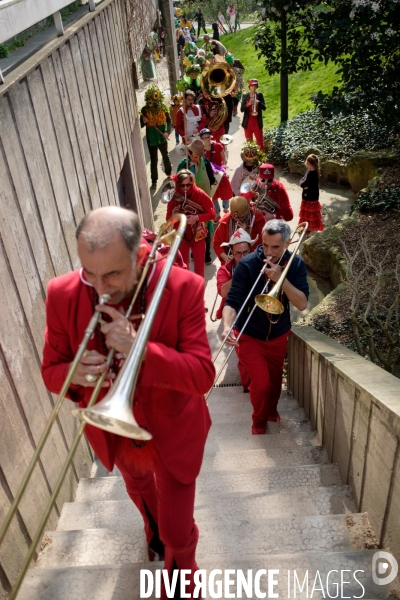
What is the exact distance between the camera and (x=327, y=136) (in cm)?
1070

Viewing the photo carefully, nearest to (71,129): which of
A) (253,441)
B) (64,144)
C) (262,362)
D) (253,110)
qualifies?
(64,144)

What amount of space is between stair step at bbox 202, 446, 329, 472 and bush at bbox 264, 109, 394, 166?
7265 millimetres

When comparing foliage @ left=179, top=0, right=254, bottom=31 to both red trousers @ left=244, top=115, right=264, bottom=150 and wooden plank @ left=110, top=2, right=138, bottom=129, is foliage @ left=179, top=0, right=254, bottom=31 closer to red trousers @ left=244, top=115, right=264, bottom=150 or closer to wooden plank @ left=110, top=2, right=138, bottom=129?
red trousers @ left=244, top=115, right=264, bottom=150

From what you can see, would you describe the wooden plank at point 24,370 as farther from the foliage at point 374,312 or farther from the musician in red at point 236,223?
the foliage at point 374,312

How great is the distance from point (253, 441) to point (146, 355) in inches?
94.3

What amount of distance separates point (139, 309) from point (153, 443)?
1.98ft

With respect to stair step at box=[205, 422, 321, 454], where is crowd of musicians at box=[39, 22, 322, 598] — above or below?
above

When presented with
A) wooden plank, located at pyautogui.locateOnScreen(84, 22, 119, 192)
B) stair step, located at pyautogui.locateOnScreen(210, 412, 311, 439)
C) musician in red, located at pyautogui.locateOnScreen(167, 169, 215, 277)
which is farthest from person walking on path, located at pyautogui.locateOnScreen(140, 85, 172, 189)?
stair step, located at pyautogui.locateOnScreen(210, 412, 311, 439)

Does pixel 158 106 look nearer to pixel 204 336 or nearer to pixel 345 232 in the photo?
pixel 345 232

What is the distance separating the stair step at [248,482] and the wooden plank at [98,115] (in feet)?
8.51

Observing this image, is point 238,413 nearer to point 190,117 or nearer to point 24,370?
point 24,370

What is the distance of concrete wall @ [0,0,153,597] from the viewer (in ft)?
8.10

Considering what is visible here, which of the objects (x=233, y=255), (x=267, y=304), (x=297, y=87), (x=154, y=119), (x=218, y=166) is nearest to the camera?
(x=267, y=304)

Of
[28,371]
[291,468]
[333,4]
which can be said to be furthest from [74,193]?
[333,4]
